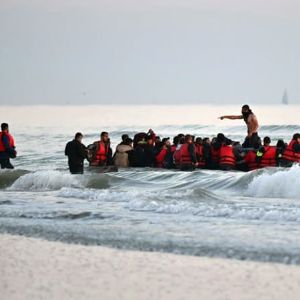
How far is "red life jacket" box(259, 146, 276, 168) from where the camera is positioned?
21125 millimetres

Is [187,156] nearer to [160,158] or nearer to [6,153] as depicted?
[160,158]

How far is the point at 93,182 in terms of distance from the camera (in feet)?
65.8

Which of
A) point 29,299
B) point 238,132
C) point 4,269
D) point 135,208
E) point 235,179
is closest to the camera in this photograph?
point 29,299

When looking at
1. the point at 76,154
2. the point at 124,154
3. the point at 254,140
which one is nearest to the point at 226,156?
the point at 254,140

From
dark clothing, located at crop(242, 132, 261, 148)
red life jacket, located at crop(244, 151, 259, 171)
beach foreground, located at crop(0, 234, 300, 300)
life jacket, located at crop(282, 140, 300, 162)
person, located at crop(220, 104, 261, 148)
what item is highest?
person, located at crop(220, 104, 261, 148)

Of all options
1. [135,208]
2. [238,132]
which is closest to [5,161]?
[135,208]

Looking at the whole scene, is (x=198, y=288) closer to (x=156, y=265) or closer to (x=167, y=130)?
(x=156, y=265)

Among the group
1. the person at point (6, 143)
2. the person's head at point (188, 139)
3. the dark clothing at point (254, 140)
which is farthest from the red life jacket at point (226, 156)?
the person at point (6, 143)

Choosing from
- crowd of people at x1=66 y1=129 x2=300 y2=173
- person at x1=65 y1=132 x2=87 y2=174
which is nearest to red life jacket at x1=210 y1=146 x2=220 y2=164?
crowd of people at x1=66 y1=129 x2=300 y2=173

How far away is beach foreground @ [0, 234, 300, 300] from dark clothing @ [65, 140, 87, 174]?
9151 millimetres

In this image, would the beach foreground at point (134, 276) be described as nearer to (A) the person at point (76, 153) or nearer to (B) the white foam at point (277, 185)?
(B) the white foam at point (277, 185)

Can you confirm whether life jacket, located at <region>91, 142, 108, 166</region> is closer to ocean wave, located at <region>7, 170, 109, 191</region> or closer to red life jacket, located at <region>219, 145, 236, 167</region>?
ocean wave, located at <region>7, 170, 109, 191</region>

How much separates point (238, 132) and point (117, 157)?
41.5 meters

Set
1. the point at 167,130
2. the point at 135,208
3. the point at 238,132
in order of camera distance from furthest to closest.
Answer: the point at 167,130 → the point at 238,132 → the point at 135,208
